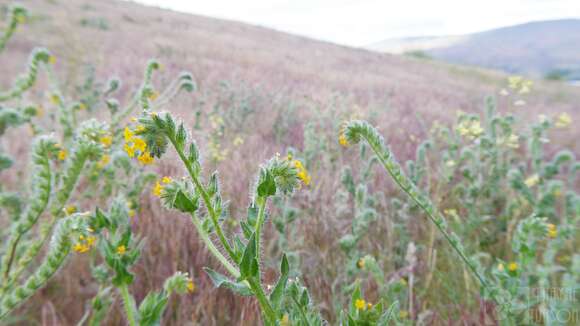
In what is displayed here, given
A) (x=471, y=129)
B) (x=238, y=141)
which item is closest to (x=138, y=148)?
(x=471, y=129)

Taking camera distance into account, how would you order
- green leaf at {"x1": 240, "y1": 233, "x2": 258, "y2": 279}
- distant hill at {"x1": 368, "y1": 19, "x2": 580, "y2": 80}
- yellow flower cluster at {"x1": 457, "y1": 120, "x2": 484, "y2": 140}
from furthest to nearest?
distant hill at {"x1": 368, "y1": 19, "x2": 580, "y2": 80} → yellow flower cluster at {"x1": 457, "y1": 120, "x2": 484, "y2": 140} → green leaf at {"x1": 240, "y1": 233, "x2": 258, "y2": 279}

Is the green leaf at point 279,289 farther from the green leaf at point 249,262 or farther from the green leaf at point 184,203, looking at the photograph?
the green leaf at point 184,203

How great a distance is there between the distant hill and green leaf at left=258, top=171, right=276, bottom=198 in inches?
2043

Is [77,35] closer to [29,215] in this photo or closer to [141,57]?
[141,57]

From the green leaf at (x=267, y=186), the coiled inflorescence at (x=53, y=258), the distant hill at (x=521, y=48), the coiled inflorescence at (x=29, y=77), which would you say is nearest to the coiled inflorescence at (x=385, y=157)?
the green leaf at (x=267, y=186)

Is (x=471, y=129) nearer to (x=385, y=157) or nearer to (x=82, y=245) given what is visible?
(x=385, y=157)

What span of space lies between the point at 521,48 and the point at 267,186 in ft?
304

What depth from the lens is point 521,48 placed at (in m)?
78.1

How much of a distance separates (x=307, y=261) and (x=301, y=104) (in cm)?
374

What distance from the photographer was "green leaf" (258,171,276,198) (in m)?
0.74

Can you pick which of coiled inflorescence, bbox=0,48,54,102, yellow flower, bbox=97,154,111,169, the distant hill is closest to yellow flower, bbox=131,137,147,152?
yellow flower, bbox=97,154,111,169

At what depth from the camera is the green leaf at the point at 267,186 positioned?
74 centimetres

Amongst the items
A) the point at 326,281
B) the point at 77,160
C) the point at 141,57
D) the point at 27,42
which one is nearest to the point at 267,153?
the point at 326,281

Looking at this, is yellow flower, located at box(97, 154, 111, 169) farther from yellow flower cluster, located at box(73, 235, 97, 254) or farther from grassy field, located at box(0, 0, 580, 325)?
yellow flower cluster, located at box(73, 235, 97, 254)
